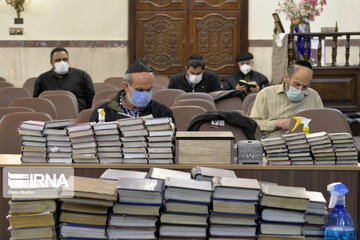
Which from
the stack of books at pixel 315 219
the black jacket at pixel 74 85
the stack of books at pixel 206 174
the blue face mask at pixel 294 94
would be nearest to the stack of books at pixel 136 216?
the stack of books at pixel 206 174

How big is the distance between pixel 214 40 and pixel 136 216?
1224 cm

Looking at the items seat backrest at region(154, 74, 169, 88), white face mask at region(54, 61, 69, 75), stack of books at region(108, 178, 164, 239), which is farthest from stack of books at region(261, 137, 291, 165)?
seat backrest at region(154, 74, 169, 88)

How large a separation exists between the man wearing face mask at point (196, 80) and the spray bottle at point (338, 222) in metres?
7.77

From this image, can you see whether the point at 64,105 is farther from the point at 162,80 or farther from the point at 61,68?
the point at 162,80

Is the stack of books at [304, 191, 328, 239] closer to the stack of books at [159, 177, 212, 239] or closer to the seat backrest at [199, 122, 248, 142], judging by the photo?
the stack of books at [159, 177, 212, 239]

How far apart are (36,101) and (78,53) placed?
6965mm

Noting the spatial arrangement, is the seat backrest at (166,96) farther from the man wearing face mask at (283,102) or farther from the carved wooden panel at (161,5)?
the carved wooden panel at (161,5)

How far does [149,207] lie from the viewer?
2.56 meters

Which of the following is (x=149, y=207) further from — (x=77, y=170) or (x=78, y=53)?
(x=78, y=53)

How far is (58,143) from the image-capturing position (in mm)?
3863

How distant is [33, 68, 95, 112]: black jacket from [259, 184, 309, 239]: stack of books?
758 centimetres

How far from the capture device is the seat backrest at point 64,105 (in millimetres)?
8461

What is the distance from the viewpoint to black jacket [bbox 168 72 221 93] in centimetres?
1049

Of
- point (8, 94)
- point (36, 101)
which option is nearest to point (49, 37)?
point (8, 94)
